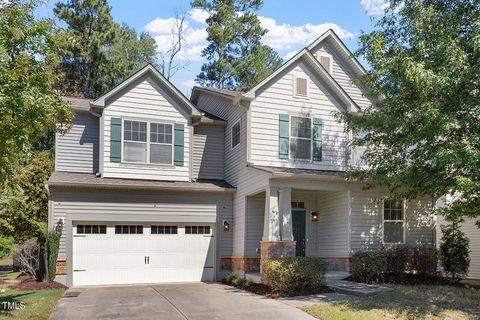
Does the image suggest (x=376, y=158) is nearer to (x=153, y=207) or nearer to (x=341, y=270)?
(x=341, y=270)

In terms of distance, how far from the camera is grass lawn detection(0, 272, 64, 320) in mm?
9927

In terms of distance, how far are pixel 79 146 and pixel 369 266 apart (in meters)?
10.5

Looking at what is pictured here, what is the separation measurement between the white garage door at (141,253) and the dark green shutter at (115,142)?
2.30m

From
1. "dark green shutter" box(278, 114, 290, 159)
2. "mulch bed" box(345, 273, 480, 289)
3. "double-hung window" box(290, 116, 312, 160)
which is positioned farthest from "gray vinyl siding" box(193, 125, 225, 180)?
"mulch bed" box(345, 273, 480, 289)

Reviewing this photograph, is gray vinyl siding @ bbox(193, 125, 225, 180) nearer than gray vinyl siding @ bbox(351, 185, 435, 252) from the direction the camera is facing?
No

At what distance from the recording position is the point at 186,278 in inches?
669

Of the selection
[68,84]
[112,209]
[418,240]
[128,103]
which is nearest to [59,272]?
[112,209]

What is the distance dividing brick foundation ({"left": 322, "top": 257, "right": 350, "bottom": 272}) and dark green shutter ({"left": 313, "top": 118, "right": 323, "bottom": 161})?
11.2 feet

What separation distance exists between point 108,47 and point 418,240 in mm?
23364

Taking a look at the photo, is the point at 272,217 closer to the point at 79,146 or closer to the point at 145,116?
the point at 145,116

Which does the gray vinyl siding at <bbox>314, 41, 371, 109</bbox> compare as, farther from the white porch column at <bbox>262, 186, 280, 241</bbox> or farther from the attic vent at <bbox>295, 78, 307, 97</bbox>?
the white porch column at <bbox>262, 186, 280, 241</bbox>

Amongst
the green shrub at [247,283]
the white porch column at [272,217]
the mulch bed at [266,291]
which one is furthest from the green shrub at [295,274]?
the green shrub at [247,283]

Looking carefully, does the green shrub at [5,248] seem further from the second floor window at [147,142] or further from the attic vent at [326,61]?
the attic vent at [326,61]

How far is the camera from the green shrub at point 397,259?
15221 millimetres
